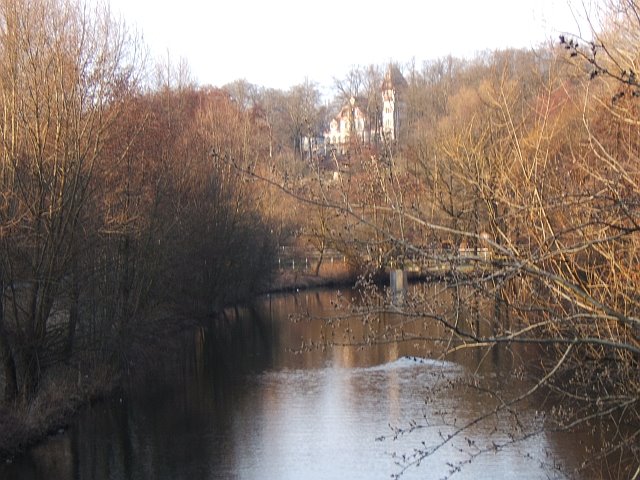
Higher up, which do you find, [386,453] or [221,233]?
[221,233]

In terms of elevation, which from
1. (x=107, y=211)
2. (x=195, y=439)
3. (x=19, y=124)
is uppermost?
(x=19, y=124)

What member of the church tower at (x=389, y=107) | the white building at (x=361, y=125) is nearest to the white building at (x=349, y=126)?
the white building at (x=361, y=125)

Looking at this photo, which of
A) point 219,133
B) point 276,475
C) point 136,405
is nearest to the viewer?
point 276,475

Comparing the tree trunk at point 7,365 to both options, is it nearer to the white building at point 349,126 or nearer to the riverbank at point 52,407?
the riverbank at point 52,407

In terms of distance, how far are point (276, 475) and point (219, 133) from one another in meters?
22.9

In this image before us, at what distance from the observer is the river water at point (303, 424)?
12.2 metres

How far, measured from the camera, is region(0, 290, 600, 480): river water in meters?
12.2

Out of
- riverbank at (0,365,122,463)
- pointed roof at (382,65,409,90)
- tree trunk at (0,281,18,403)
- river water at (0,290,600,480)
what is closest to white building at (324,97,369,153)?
pointed roof at (382,65,409,90)

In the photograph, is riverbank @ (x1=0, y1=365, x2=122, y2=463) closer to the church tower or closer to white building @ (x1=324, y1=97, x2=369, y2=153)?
white building @ (x1=324, y1=97, x2=369, y2=153)

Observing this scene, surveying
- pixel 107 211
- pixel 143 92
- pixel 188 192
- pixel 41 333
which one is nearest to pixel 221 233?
pixel 188 192

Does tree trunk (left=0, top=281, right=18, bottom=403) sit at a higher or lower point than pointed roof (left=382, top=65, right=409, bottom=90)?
lower

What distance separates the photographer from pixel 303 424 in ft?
48.1

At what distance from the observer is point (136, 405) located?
661 inches

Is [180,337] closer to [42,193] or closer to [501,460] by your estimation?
Answer: [42,193]
